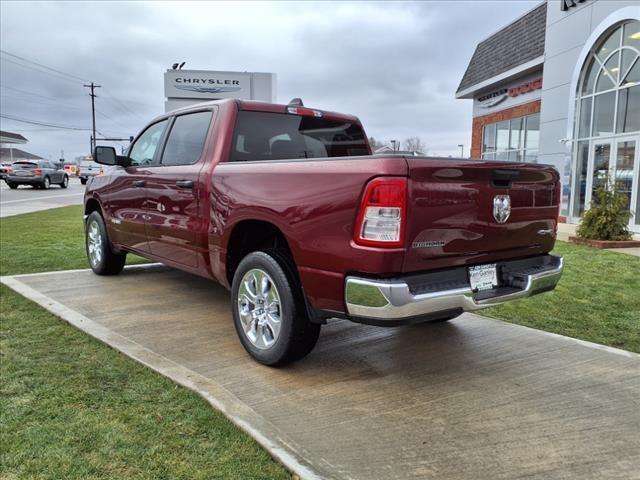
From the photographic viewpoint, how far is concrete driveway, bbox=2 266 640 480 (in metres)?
2.56

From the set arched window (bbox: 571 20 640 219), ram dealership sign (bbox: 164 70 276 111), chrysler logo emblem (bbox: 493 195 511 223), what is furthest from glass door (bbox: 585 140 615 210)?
ram dealership sign (bbox: 164 70 276 111)

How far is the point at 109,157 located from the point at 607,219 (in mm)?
8855

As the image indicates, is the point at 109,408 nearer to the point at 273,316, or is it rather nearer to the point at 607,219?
the point at 273,316

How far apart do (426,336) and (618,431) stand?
5.74ft

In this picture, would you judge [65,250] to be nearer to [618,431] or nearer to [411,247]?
[411,247]

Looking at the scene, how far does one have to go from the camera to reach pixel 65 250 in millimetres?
8406

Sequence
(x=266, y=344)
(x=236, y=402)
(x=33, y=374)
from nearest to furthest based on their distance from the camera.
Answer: (x=236, y=402) → (x=33, y=374) → (x=266, y=344)

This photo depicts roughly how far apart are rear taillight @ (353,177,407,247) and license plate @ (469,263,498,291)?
66 centimetres

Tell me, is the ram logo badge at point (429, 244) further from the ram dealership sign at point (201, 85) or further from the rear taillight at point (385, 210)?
the ram dealership sign at point (201, 85)

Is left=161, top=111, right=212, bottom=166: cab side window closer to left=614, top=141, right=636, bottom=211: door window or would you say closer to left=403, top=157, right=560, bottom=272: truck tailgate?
left=403, top=157, right=560, bottom=272: truck tailgate

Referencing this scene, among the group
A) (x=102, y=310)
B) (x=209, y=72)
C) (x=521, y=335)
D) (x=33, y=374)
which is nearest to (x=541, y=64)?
(x=209, y=72)

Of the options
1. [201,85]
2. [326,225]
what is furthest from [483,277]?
[201,85]

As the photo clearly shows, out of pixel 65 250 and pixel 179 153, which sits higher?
pixel 179 153

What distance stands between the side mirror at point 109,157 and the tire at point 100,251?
0.84 meters
